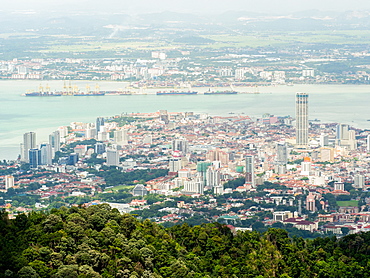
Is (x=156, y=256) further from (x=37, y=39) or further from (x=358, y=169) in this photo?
(x=37, y=39)

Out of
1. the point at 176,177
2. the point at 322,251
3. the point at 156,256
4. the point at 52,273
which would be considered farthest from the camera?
the point at 176,177

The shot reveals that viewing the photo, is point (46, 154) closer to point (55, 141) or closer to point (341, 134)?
point (55, 141)

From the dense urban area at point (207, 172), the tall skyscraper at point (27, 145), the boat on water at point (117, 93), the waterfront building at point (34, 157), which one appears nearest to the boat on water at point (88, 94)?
the boat on water at point (117, 93)

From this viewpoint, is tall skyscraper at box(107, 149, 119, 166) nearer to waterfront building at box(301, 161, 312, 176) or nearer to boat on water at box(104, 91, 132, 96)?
waterfront building at box(301, 161, 312, 176)

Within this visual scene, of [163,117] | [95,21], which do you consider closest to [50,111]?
[163,117]

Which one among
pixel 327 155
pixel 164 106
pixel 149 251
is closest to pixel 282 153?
pixel 327 155
